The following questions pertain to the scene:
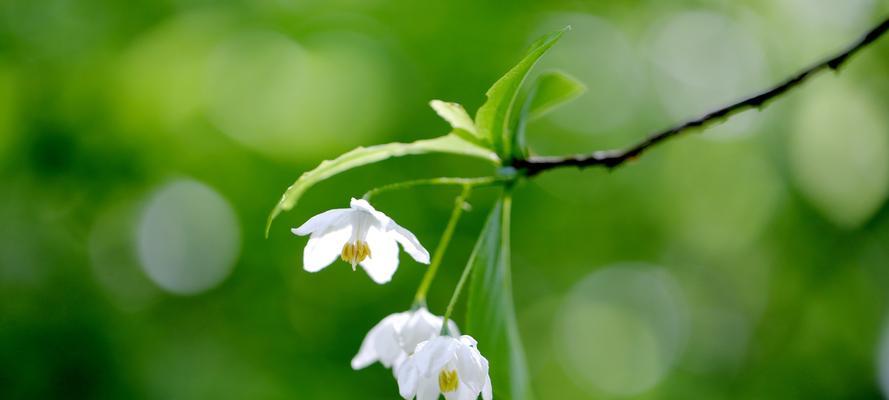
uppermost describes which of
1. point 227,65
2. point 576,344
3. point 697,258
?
point 227,65

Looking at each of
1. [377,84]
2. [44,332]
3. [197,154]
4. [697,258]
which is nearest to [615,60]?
[697,258]

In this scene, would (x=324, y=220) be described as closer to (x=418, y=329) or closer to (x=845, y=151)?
(x=418, y=329)

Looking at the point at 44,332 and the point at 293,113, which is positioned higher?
the point at 293,113

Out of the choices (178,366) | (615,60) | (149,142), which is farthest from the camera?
(615,60)

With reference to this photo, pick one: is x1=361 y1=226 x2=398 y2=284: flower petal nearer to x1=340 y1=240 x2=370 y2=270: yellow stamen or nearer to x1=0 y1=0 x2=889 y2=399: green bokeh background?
x1=340 y1=240 x2=370 y2=270: yellow stamen

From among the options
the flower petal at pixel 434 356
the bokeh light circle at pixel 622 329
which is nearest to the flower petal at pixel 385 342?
the flower petal at pixel 434 356

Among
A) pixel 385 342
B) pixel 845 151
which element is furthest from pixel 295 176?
pixel 385 342

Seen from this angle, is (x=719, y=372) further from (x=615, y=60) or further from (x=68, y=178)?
(x=68, y=178)
